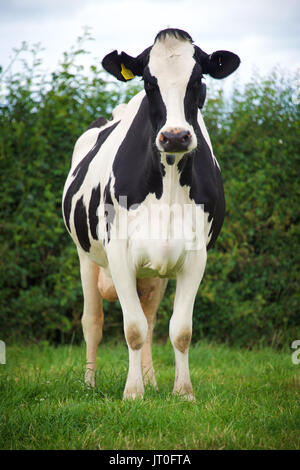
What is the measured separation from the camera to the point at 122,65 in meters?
3.98

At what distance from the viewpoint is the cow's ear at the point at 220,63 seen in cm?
392

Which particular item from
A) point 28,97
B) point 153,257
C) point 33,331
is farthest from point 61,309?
point 153,257

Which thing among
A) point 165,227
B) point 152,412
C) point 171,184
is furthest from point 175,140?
point 152,412

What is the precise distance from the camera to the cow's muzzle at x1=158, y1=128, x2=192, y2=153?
337 cm

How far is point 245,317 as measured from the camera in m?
7.03

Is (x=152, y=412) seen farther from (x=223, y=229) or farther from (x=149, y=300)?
(x=223, y=229)

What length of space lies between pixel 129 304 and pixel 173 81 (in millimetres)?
1466

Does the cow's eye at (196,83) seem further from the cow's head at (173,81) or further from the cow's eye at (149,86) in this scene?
the cow's eye at (149,86)

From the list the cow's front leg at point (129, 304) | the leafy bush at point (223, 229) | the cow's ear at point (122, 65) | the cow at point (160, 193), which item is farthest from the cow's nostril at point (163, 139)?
the leafy bush at point (223, 229)

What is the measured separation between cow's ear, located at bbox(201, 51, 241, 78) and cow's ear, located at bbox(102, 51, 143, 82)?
1.41 feet

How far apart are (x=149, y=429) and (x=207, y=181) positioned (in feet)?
5.49

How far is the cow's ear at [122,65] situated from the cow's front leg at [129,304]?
1.11m

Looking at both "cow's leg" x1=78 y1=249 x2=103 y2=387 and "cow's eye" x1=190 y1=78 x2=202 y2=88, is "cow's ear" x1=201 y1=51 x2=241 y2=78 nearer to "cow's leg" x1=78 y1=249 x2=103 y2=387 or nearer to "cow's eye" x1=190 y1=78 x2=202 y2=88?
"cow's eye" x1=190 y1=78 x2=202 y2=88
